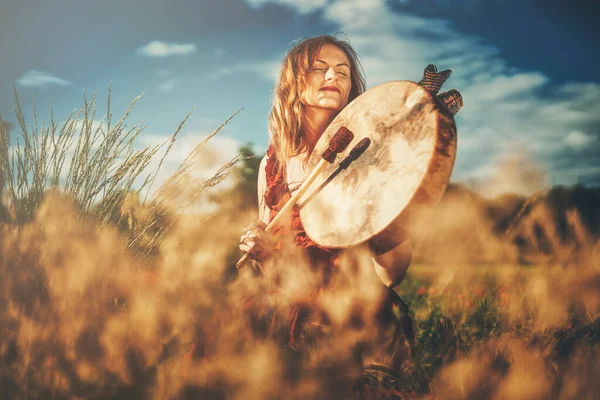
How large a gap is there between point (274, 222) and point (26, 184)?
1.35 m

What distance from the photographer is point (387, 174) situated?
138 centimetres

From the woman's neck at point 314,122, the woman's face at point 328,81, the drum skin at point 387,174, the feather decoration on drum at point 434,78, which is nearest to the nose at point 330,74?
the woman's face at point 328,81

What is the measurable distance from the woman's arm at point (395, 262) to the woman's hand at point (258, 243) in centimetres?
41

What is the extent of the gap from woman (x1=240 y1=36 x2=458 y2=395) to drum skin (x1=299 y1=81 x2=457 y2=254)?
18 centimetres

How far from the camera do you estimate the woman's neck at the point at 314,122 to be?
2.01 m

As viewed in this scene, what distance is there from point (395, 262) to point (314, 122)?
0.76 m

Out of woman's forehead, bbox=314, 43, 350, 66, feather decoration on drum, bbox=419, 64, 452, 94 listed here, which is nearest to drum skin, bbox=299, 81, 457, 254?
feather decoration on drum, bbox=419, 64, 452, 94

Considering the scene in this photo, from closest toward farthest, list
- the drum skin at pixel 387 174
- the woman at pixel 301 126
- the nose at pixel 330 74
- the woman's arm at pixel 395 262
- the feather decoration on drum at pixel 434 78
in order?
1. the drum skin at pixel 387 174
2. the feather decoration on drum at pixel 434 78
3. the woman's arm at pixel 395 262
4. the woman at pixel 301 126
5. the nose at pixel 330 74

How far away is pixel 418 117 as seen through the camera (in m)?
1.34

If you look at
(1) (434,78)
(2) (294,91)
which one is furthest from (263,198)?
(1) (434,78)

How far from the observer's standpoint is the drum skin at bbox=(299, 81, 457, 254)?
1231 millimetres

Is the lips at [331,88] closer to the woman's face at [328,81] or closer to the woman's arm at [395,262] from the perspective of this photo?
the woman's face at [328,81]

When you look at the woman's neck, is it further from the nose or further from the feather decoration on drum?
the feather decoration on drum

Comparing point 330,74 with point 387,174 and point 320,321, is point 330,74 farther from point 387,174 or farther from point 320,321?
point 320,321
